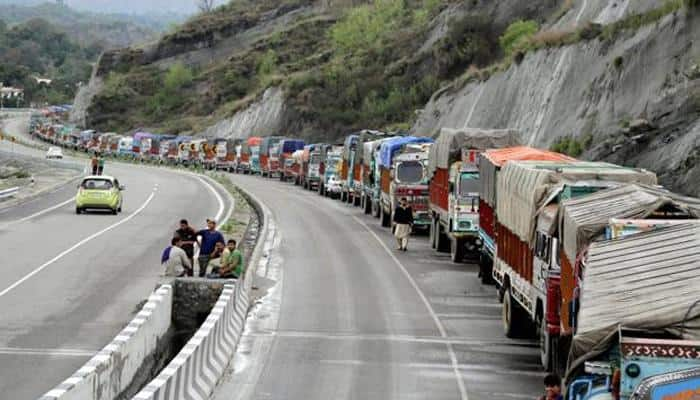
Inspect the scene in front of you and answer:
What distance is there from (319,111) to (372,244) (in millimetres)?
85049

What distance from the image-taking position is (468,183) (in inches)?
1373

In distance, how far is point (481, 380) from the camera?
19469 millimetres

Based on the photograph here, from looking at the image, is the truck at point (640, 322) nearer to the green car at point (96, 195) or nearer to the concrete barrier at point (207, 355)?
the concrete barrier at point (207, 355)

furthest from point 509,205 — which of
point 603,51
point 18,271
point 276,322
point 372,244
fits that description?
point 603,51

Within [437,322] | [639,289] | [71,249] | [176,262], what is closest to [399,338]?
[437,322]

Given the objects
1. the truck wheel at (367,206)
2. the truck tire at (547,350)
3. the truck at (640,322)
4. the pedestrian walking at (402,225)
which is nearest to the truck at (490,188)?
the pedestrian walking at (402,225)

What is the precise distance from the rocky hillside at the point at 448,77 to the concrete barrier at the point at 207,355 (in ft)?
51.6

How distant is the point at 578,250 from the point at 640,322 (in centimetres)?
388

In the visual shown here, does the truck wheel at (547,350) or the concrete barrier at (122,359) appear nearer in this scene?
the concrete barrier at (122,359)

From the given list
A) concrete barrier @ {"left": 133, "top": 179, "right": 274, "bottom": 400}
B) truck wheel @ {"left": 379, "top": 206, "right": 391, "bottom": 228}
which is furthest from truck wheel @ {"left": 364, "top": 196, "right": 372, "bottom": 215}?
concrete barrier @ {"left": 133, "top": 179, "right": 274, "bottom": 400}

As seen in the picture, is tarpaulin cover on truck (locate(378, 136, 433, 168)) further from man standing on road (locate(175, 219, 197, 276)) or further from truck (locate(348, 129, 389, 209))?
man standing on road (locate(175, 219, 197, 276))

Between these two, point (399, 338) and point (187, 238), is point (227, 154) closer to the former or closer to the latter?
point (187, 238)

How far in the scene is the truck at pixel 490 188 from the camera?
27.9m

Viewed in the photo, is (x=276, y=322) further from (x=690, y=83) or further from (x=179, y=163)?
(x=179, y=163)
